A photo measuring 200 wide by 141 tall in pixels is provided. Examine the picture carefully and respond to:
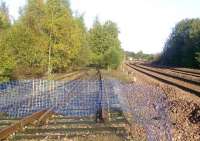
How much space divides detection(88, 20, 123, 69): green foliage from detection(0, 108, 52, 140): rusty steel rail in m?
60.3

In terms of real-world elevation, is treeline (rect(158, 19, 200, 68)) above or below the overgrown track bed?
above

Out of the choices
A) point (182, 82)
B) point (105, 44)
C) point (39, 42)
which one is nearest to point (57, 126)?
point (39, 42)

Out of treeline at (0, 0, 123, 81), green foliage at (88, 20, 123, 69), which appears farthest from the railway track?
green foliage at (88, 20, 123, 69)

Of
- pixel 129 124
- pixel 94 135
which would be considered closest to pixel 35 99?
pixel 129 124

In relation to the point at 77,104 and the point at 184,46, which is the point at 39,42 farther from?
the point at 184,46

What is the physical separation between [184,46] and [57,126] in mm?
71906

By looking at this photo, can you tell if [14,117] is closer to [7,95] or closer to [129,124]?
[129,124]

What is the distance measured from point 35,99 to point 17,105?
1.94 metres

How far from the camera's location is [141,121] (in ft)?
44.8

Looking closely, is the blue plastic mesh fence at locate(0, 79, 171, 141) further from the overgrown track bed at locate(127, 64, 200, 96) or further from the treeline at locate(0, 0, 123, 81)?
the overgrown track bed at locate(127, 64, 200, 96)

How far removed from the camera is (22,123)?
11.6 meters

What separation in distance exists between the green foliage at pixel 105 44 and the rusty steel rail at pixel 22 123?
198ft

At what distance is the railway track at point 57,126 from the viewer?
414 inches

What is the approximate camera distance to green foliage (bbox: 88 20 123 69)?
74.4m
